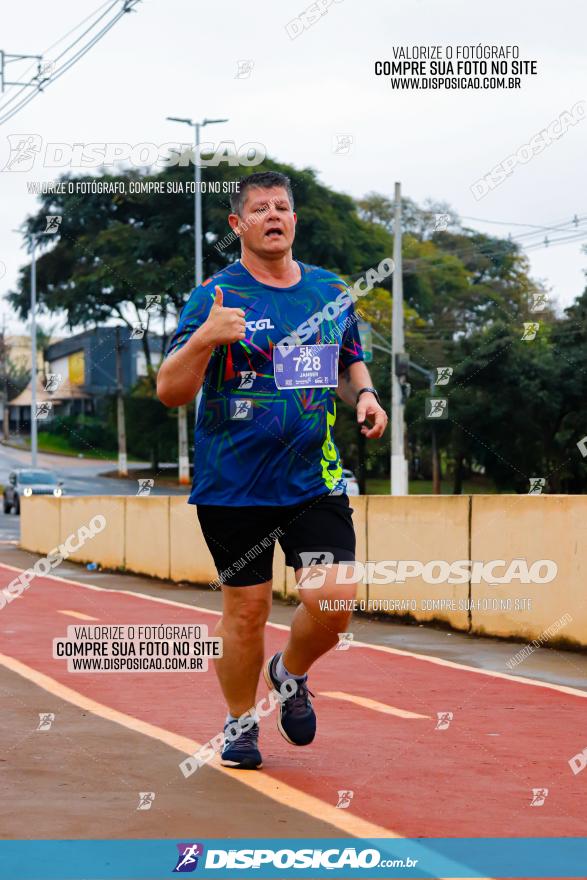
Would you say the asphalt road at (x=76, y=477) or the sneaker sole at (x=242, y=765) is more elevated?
the sneaker sole at (x=242, y=765)

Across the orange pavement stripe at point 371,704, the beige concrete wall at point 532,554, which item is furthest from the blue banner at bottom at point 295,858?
the beige concrete wall at point 532,554

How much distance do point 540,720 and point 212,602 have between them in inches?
335

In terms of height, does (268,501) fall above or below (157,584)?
above

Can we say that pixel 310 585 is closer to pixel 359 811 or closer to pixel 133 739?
pixel 359 811

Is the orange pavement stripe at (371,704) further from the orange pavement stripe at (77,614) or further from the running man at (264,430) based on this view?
the orange pavement stripe at (77,614)

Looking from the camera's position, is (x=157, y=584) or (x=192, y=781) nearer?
(x=192, y=781)

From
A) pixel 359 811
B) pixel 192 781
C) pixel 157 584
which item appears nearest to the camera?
pixel 359 811

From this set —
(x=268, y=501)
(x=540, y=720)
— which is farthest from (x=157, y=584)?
(x=268, y=501)

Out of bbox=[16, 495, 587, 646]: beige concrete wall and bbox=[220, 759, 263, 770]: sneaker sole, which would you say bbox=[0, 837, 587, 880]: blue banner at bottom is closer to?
bbox=[220, 759, 263, 770]: sneaker sole

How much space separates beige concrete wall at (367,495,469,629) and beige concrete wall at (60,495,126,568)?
7.64 meters

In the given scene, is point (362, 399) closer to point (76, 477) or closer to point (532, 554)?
point (532, 554)

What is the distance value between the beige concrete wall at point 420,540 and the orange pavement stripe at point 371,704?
3963 mm

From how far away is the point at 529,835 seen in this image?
4617 mm

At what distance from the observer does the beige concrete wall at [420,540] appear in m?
12.1
